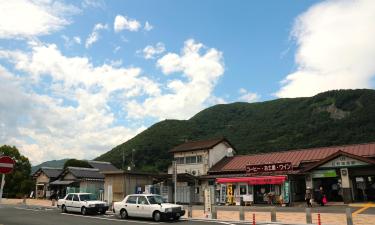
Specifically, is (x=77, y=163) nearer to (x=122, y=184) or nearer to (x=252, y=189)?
(x=122, y=184)

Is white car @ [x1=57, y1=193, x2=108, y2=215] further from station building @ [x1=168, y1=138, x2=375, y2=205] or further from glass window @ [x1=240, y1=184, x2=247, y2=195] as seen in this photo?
glass window @ [x1=240, y1=184, x2=247, y2=195]

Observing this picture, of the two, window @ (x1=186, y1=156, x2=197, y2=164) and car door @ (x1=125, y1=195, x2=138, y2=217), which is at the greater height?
window @ (x1=186, y1=156, x2=197, y2=164)


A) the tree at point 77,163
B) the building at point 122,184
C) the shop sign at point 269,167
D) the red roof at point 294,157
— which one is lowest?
the building at point 122,184

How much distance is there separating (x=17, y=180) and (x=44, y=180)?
16.4 feet

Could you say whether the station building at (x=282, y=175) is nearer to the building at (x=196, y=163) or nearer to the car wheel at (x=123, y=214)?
the building at (x=196, y=163)

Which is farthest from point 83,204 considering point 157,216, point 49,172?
point 49,172

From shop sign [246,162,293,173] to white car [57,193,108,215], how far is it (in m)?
16.9

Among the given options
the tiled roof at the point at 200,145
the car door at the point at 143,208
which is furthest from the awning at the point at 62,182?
the car door at the point at 143,208

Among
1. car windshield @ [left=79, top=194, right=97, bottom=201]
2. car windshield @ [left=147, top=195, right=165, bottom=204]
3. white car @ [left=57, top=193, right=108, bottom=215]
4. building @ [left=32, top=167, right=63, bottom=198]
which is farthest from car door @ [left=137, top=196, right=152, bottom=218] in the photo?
building @ [left=32, top=167, right=63, bottom=198]

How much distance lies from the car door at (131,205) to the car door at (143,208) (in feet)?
1.02

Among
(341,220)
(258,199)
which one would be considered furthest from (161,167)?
(341,220)

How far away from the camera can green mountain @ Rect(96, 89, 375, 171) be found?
80.0 meters

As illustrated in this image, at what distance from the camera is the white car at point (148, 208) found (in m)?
21.5

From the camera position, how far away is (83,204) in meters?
26.7
